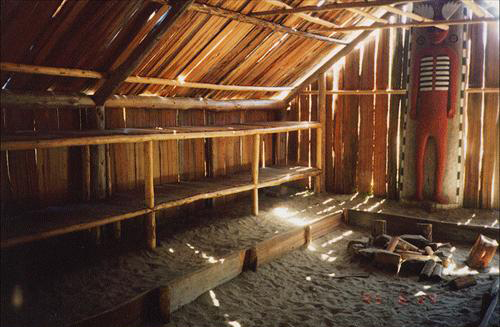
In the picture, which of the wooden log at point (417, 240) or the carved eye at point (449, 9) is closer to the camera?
the wooden log at point (417, 240)

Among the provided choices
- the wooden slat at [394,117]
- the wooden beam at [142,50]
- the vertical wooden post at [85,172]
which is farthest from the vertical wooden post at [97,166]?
the wooden slat at [394,117]

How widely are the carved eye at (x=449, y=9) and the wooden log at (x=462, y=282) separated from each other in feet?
15.4

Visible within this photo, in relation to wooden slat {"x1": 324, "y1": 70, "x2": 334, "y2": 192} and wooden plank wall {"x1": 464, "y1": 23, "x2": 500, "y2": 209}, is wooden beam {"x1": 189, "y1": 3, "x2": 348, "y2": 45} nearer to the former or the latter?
wooden slat {"x1": 324, "y1": 70, "x2": 334, "y2": 192}

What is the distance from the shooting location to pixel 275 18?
6.98 metres

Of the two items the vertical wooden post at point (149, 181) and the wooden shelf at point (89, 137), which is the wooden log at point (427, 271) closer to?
the wooden shelf at point (89, 137)

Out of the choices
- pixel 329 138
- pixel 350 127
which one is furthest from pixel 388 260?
pixel 329 138

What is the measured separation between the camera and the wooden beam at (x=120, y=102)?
5.23 metres

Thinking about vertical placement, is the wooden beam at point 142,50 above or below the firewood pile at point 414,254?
above

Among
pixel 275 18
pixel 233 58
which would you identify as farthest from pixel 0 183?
pixel 275 18

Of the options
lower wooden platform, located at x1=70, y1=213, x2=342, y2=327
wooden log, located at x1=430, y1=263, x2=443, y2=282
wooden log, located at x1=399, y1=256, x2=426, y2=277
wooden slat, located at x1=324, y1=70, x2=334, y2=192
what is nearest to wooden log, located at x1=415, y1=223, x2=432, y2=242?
wooden log, located at x1=399, y1=256, x2=426, y2=277

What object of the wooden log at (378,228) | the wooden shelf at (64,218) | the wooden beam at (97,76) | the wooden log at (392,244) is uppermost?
the wooden beam at (97,76)

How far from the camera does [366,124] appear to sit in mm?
9453

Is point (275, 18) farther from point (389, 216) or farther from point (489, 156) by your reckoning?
point (489, 156)

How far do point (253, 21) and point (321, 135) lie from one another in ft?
12.2
